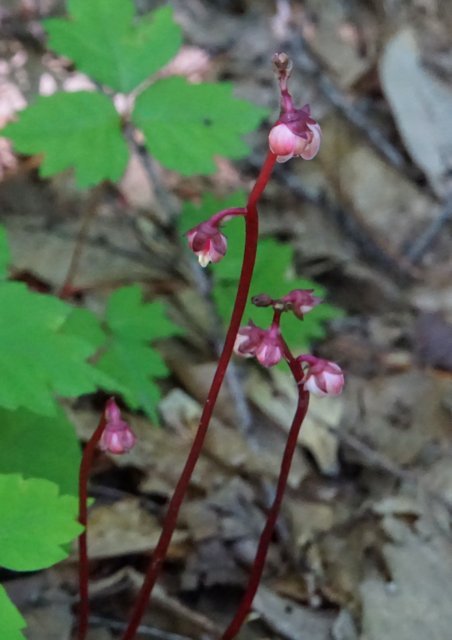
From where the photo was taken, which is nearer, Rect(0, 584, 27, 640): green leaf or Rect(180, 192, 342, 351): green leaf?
Rect(0, 584, 27, 640): green leaf

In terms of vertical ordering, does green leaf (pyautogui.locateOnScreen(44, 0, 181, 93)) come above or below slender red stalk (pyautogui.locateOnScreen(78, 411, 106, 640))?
above

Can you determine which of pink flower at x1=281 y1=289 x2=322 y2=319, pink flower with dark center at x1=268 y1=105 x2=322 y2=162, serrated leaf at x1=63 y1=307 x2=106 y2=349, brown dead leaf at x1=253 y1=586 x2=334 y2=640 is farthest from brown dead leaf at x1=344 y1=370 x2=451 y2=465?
pink flower with dark center at x1=268 y1=105 x2=322 y2=162

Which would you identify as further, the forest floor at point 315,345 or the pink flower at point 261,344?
the forest floor at point 315,345

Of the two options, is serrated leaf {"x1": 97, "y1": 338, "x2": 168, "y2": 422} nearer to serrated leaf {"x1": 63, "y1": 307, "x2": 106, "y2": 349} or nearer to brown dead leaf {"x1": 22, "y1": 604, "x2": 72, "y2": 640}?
serrated leaf {"x1": 63, "y1": 307, "x2": 106, "y2": 349}

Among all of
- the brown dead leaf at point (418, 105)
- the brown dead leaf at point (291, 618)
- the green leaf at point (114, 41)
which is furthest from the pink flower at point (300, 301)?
the brown dead leaf at point (418, 105)

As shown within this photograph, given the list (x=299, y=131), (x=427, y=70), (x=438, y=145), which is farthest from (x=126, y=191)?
(x=299, y=131)

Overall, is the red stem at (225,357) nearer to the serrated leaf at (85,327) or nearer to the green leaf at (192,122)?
the serrated leaf at (85,327)

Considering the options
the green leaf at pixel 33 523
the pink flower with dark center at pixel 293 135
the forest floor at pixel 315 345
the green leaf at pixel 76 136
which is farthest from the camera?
the green leaf at pixel 76 136
